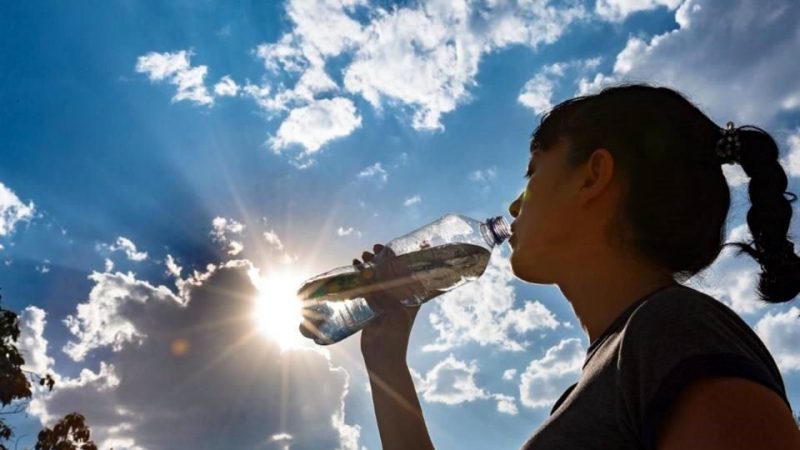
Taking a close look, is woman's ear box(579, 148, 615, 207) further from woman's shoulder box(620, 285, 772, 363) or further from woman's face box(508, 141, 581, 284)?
woman's shoulder box(620, 285, 772, 363)

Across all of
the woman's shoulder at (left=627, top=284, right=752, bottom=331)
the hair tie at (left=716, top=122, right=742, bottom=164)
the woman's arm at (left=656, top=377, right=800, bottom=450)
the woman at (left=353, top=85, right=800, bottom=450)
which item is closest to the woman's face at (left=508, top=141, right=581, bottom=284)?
the woman at (left=353, top=85, right=800, bottom=450)

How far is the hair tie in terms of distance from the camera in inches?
96.5

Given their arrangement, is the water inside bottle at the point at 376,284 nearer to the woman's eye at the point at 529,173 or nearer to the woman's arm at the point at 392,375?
the woman's arm at the point at 392,375

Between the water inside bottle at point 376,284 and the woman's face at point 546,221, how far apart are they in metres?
1.59

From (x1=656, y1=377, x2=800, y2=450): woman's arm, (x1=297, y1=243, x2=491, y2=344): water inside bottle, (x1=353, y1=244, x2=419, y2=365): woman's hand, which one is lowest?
(x1=656, y1=377, x2=800, y2=450): woman's arm

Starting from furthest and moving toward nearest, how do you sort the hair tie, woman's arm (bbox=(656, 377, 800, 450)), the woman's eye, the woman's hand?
the woman's hand < the woman's eye < the hair tie < woman's arm (bbox=(656, 377, 800, 450))

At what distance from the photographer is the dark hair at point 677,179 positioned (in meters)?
2.28

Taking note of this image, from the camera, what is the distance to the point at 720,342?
57.1 inches

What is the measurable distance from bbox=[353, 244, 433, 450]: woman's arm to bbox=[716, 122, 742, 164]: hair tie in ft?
7.24

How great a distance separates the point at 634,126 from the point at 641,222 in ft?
1.29

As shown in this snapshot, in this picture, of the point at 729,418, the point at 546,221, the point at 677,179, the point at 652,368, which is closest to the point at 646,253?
the point at 677,179

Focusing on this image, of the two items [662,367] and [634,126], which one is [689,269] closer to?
[634,126]

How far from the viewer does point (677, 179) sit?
7.55 feet

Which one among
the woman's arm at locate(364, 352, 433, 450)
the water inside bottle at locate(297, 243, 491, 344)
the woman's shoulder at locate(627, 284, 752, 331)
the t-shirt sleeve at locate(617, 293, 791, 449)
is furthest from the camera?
the water inside bottle at locate(297, 243, 491, 344)
